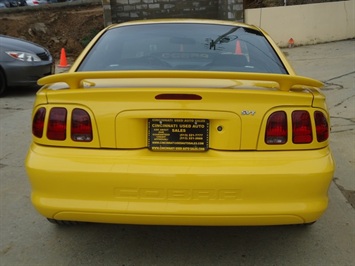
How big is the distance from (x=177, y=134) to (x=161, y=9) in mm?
15199

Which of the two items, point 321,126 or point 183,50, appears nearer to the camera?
point 321,126

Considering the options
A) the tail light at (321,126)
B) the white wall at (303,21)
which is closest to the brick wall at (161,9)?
the white wall at (303,21)

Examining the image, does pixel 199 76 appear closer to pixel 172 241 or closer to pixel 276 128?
pixel 276 128

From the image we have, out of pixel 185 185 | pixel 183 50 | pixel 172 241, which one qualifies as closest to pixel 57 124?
pixel 185 185

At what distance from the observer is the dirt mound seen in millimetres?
16391

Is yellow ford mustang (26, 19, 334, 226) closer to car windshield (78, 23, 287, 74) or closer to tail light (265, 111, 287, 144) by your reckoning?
tail light (265, 111, 287, 144)

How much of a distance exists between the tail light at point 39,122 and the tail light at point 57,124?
0.06 meters

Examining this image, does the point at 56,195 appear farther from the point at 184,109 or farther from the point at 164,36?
the point at 164,36

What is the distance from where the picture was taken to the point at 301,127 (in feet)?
8.32

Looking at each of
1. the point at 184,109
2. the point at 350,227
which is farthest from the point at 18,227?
the point at 350,227

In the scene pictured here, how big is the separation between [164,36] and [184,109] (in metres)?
1.31

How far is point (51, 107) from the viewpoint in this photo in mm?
2582

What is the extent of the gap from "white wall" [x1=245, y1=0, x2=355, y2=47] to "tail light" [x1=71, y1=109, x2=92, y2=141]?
13.0 meters

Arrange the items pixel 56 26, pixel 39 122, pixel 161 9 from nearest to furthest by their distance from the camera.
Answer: pixel 39 122 < pixel 161 9 < pixel 56 26
